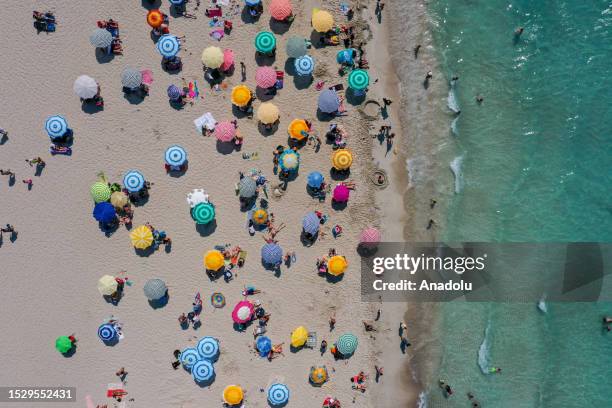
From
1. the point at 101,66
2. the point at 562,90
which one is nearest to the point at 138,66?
the point at 101,66

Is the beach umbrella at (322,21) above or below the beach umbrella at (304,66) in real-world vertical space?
above

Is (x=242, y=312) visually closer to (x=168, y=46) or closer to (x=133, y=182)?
(x=133, y=182)

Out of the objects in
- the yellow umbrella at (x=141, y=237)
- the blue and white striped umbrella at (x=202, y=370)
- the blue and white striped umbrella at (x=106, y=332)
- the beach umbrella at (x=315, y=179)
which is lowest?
the blue and white striped umbrella at (x=202, y=370)

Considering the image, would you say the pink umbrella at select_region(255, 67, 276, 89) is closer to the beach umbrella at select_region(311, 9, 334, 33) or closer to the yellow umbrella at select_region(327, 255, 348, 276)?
the beach umbrella at select_region(311, 9, 334, 33)

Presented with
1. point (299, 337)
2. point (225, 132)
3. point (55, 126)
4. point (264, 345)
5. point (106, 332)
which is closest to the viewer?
point (55, 126)

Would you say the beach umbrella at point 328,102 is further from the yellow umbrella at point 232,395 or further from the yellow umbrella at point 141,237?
the yellow umbrella at point 232,395

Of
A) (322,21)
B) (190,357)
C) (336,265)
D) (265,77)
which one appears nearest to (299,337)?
(336,265)

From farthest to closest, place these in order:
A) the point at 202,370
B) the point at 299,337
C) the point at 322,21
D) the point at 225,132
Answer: the point at 299,337 < the point at 202,370 < the point at 225,132 < the point at 322,21

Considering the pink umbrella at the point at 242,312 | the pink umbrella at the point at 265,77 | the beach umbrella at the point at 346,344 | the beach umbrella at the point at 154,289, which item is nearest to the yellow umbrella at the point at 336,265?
the beach umbrella at the point at 346,344
